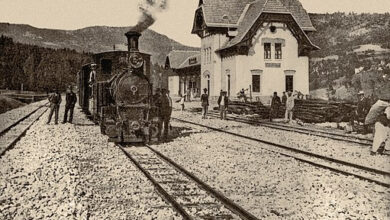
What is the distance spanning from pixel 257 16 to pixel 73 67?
12315 millimetres

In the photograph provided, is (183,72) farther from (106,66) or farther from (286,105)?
(106,66)

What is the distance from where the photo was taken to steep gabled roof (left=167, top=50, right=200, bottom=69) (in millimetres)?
45344

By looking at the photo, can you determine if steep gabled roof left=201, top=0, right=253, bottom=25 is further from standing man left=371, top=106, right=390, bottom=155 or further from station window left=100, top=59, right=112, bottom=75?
standing man left=371, top=106, right=390, bottom=155

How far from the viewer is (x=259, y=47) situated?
Result: 2864 centimetres

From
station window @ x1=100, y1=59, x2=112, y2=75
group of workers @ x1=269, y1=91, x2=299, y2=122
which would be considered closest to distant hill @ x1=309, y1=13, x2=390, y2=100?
group of workers @ x1=269, y1=91, x2=299, y2=122

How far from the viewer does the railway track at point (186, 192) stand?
516 centimetres

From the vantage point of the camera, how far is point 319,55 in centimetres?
3098

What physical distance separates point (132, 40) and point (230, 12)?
21194 millimetres

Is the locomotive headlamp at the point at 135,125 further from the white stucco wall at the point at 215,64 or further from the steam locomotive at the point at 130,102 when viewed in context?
the white stucco wall at the point at 215,64

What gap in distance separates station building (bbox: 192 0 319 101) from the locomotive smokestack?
666 inches

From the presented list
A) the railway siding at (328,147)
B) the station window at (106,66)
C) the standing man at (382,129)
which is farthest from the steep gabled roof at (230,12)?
the standing man at (382,129)

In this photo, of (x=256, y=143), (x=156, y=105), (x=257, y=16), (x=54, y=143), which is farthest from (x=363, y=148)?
(x=257, y=16)

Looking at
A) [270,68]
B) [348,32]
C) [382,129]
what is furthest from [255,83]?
[382,129]

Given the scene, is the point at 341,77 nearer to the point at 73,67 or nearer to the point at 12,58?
the point at 73,67
